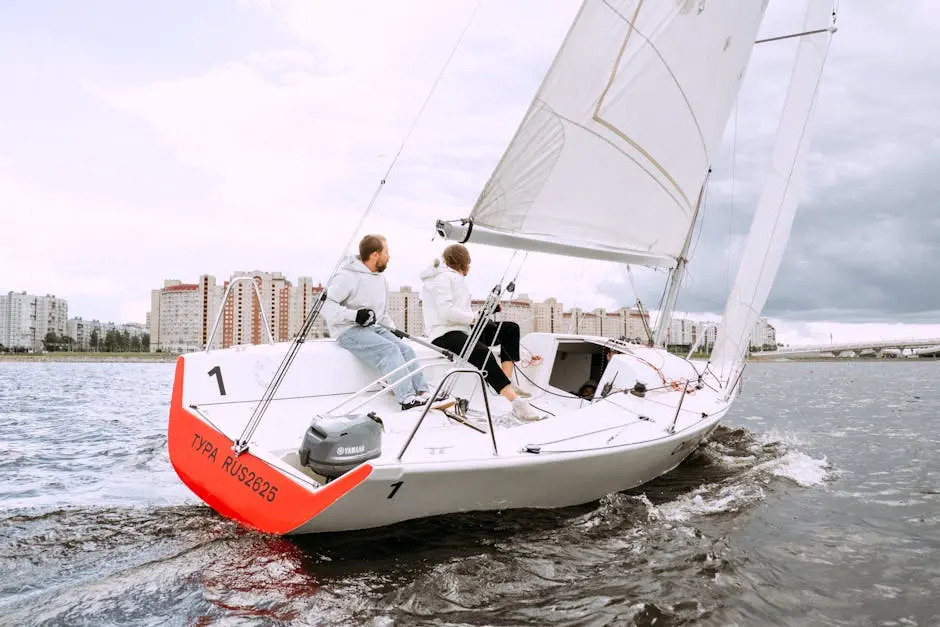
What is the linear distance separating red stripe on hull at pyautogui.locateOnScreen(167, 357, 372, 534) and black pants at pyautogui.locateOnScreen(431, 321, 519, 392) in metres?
A: 1.75

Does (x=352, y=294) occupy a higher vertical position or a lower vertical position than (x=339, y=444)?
higher

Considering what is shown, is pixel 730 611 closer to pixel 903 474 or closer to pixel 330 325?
pixel 330 325

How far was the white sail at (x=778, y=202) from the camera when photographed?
25.4ft

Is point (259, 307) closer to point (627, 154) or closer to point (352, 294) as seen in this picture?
point (352, 294)

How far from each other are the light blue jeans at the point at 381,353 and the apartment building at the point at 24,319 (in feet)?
401

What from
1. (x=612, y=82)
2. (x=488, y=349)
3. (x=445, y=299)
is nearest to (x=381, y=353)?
(x=445, y=299)

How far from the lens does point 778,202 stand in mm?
7988

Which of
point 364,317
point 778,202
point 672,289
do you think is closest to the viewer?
point 364,317

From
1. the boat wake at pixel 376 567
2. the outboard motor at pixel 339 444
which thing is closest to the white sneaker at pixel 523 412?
the boat wake at pixel 376 567

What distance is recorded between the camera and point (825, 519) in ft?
15.5

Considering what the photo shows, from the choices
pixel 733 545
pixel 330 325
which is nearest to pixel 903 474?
pixel 733 545

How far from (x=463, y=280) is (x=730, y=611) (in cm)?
308

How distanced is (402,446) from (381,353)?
1588 mm

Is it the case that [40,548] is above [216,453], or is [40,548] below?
below
